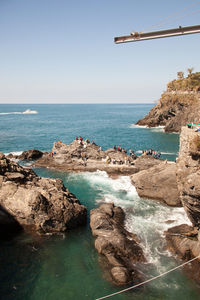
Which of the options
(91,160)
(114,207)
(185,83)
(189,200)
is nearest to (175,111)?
(185,83)

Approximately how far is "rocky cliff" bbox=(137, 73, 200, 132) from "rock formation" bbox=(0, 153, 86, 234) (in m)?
Answer: 63.5

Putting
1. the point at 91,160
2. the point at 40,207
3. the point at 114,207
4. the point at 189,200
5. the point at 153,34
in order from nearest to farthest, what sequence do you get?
the point at 153,34 → the point at 189,200 → the point at 40,207 → the point at 114,207 → the point at 91,160

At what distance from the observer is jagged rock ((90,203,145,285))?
54.1ft

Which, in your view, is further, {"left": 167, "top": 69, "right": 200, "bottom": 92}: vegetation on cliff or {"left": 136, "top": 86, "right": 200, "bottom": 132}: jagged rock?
{"left": 167, "top": 69, "right": 200, "bottom": 92}: vegetation on cliff

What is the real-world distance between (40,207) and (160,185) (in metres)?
16.2

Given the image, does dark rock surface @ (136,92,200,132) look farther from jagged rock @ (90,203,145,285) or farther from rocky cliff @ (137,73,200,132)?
jagged rock @ (90,203,145,285)

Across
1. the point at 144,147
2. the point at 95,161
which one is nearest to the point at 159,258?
the point at 95,161

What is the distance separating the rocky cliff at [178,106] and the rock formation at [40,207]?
63.5 metres

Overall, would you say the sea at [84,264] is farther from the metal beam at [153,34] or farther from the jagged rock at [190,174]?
the metal beam at [153,34]

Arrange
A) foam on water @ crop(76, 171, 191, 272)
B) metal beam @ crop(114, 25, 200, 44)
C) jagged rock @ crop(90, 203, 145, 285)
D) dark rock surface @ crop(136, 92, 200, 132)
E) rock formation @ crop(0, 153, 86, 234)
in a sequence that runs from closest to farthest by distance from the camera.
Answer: metal beam @ crop(114, 25, 200, 44) < jagged rock @ crop(90, 203, 145, 285) < foam on water @ crop(76, 171, 191, 272) < rock formation @ crop(0, 153, 86, 234) < dark rock surface @ crop(136, 92, 200, 132)

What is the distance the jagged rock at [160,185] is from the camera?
28.5 metres

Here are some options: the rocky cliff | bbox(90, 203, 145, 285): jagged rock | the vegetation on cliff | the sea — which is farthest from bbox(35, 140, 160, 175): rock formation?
the vegetation on cliff

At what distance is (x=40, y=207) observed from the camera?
22453 millimetres

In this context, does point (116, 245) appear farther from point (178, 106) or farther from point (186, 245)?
point (178, 106)
